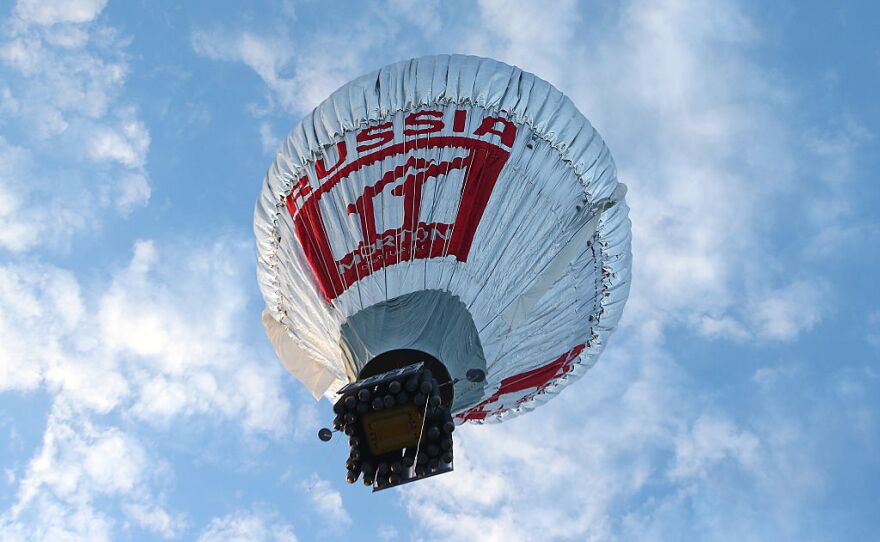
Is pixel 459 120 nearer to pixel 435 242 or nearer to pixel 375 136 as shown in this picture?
pixel 375 136

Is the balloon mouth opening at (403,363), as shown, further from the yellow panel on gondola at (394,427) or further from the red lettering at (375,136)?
the red lettering at (375,136)

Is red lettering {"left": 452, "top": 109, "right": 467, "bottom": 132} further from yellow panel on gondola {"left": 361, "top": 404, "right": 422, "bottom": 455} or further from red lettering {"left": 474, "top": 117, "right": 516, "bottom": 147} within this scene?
yellow panel on gondola {"left": 361, "top": 404, "right": 422, "bottom": 455}

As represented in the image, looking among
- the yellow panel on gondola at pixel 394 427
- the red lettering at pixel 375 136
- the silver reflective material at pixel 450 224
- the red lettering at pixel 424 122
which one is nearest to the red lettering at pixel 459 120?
the silver reflective material at pixel 450 224

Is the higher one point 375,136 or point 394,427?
point 375,136

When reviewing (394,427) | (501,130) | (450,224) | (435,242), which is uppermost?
(501,130)

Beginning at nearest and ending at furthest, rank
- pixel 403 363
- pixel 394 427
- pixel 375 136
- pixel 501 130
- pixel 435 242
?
pixel 394 427, pixel 403 363, pixel 435 242, pixel 501 130, pixel 375 136

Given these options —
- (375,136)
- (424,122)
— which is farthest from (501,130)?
(375,136)

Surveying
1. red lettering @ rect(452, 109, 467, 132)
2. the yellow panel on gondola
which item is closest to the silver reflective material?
red lettering @ rect(452, 109, 467, 132)

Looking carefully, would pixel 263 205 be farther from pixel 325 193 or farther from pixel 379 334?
pixel 379 334
